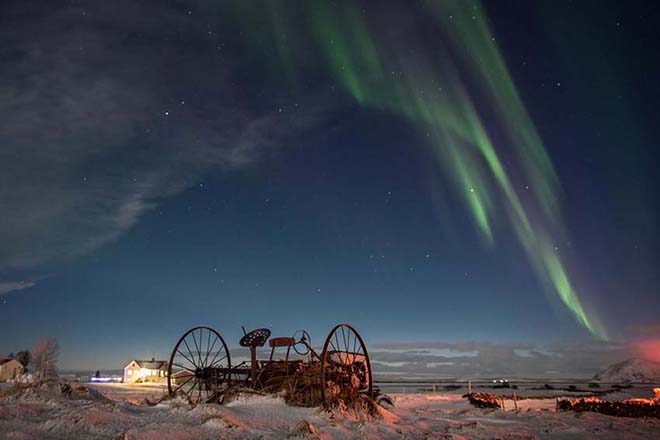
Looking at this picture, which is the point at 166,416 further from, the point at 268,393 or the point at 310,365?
the point at 310,365

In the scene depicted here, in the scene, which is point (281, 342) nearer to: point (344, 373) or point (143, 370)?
point (344, 373)

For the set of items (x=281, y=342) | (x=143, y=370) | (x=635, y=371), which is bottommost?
(x=635, y=371)

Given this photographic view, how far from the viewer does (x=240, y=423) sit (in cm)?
1284

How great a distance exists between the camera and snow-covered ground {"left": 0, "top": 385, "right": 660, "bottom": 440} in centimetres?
1043

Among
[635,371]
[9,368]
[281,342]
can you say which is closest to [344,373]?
[281,342]

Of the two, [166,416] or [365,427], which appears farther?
[365,427]

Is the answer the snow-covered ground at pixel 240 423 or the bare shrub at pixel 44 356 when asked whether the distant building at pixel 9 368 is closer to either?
the bare shrub at pixel 44 356

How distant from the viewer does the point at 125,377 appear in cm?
8494

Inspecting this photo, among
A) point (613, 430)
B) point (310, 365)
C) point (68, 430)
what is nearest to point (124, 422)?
point (68, 430)

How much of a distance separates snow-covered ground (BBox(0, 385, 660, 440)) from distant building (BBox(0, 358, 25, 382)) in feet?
218

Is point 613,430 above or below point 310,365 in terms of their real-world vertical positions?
below

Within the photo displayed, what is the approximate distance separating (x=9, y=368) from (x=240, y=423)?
75889mm

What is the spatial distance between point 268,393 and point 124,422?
6.81m

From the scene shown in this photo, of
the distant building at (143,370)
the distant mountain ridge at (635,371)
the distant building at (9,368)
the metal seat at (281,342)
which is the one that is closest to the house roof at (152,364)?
the distant building at (143,370)
